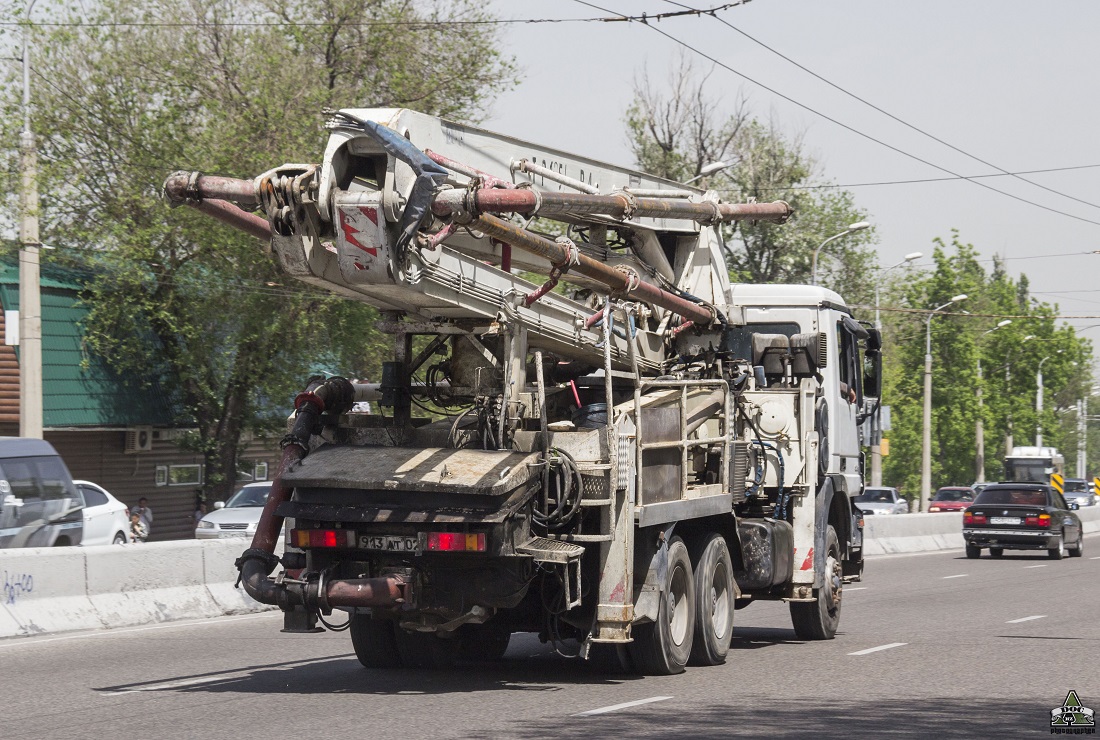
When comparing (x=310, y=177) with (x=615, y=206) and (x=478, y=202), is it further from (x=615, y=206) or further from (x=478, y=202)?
(x=615, y=206)

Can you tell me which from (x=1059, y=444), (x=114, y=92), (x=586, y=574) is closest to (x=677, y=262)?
(x=586, y=574)

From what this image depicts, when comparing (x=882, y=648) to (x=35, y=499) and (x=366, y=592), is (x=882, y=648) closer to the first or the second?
(x=366, y=592)

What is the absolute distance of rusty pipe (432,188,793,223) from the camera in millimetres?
9398

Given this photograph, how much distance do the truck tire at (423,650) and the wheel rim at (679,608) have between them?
1.78m

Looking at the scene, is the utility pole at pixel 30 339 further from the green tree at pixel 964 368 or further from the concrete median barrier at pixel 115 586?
the green tree at pixel 964 368

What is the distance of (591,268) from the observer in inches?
438

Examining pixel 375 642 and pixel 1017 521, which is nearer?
pixel 375 642

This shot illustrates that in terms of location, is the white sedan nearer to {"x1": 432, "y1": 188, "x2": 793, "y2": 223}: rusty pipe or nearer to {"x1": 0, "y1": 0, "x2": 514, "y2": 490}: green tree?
{"x1": 0, "y1": 0, "x2": 514, "y2": 490}: green tree

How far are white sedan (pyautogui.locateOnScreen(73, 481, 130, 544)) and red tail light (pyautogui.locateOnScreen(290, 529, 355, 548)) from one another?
14.9 m

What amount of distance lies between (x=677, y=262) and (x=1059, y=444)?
78.1m

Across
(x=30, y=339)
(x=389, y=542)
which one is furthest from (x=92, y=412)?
(x=389, y=542)

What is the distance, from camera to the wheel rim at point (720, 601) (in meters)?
12.5

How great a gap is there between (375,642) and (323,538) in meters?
1.83

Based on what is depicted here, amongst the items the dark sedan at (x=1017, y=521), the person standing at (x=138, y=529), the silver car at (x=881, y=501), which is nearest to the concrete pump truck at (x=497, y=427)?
the person standing at (x=138, y=529)
